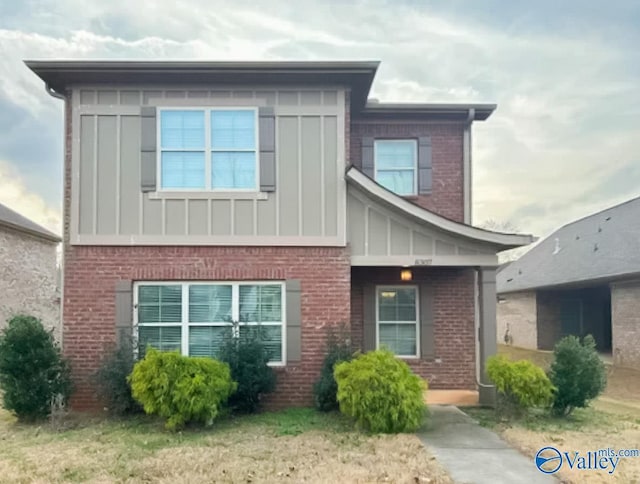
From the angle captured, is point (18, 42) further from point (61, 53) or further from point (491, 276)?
point (491, 276)

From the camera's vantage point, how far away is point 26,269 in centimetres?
1823

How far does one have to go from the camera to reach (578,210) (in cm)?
2712

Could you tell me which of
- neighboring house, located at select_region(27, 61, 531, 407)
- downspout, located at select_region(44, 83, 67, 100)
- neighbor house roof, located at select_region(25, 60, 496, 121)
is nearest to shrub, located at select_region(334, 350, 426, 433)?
neighboring house, located at select_region(27, 61, 531, 407)

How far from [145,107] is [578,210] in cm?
2462

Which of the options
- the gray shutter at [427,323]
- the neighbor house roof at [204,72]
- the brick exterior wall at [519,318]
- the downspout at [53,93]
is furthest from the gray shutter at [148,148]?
the brick exterior wall at [519,318]

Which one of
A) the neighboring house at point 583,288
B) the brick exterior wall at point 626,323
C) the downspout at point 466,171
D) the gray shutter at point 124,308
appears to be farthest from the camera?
the neighboring house at point 583,288

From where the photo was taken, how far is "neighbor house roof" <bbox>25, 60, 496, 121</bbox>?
801cm

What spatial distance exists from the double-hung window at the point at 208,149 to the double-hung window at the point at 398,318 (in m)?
3.65

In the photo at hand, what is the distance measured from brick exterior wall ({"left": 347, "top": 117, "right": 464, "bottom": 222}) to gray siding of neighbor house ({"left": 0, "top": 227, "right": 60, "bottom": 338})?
1097 centimetres

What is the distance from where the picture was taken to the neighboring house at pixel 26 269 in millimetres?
16906

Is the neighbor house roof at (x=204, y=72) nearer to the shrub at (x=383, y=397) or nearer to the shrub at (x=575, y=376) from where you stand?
the shrub at (x=383, y=397)

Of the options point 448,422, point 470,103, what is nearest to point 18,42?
point 470,103

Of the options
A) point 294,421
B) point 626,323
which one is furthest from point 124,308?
point 626,323

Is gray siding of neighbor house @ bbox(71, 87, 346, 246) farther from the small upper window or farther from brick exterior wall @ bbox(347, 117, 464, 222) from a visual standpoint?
the small upper window
